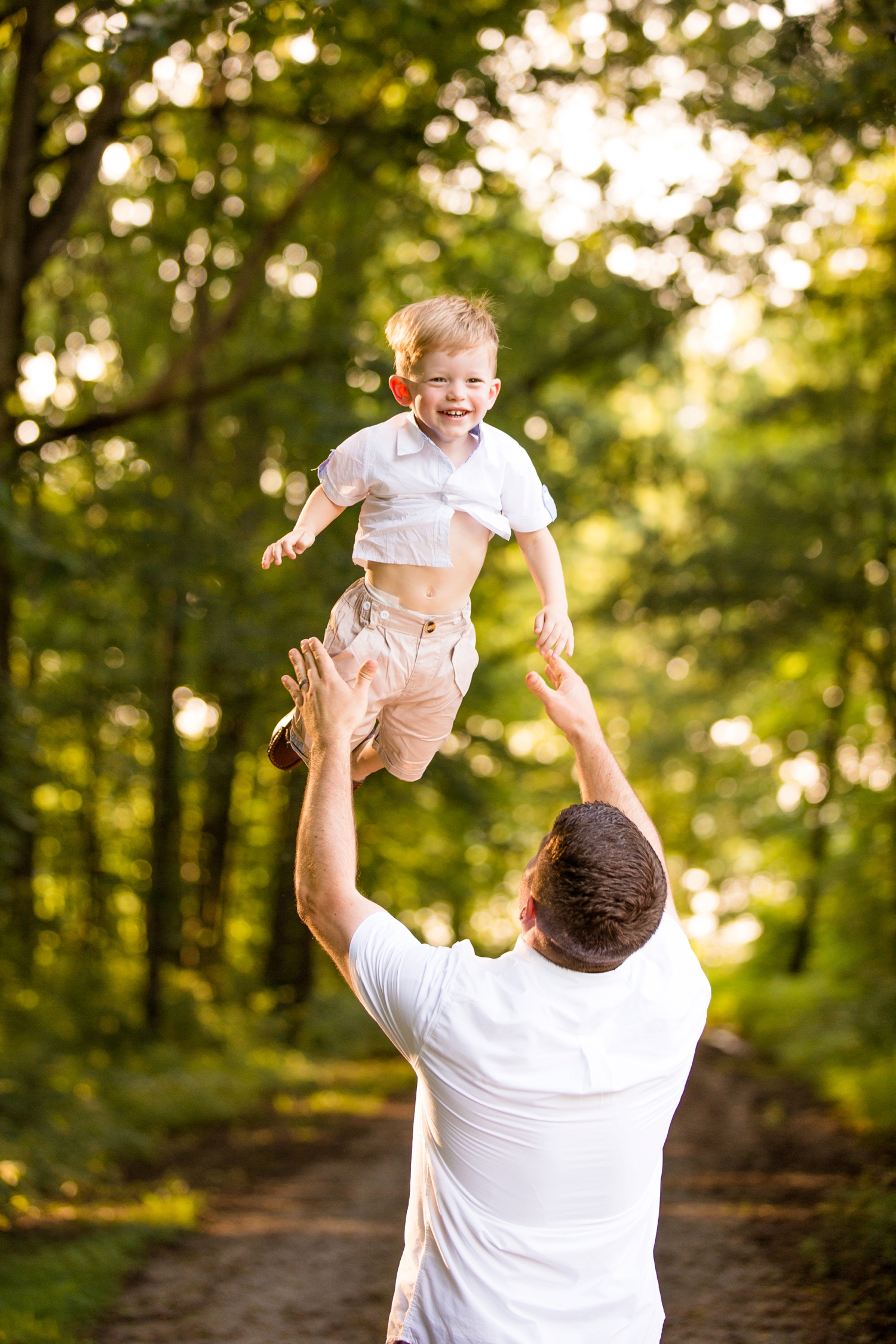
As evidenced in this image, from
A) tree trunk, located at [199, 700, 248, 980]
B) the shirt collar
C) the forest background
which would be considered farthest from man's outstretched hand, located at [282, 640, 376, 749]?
tree trunk, located at [199, 700, 248, 980]

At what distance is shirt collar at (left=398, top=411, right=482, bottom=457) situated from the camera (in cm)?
277

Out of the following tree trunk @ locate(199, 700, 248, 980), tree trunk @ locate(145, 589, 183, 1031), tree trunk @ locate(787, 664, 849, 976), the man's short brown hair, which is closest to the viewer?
the man's short brown hair

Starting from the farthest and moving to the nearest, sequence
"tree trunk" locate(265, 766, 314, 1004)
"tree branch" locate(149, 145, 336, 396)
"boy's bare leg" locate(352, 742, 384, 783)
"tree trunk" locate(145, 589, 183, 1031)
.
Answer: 1. "tree trunk" locate(265, 766, 314, 1004)
2. "tree trunk" locate(145, 589, 183, 1031)
3. "tree branch" locate(149, 145, 336, 396)
4. "boy's bare leg" locate(352, 742, 384, 783)

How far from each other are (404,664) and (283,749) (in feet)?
1.49

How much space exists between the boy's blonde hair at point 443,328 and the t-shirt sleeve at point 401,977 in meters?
1.28

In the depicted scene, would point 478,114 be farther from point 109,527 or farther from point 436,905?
point 436,905

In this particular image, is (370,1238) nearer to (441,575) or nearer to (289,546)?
(441,575)

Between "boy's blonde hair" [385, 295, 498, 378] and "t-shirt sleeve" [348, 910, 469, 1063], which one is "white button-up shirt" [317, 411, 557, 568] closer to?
"boy's blonde hair" [385, 295, 498, 378]

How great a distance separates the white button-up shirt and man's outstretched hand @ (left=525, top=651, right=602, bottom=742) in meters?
0.37

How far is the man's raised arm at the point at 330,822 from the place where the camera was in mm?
2518

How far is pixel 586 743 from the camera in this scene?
2943 millimetres

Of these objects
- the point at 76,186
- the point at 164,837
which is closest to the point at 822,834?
the point at 164,837

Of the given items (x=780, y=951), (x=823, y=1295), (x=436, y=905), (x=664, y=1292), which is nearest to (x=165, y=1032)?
(x=436, y=905)

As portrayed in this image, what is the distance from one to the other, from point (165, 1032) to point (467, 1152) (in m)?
11.5
